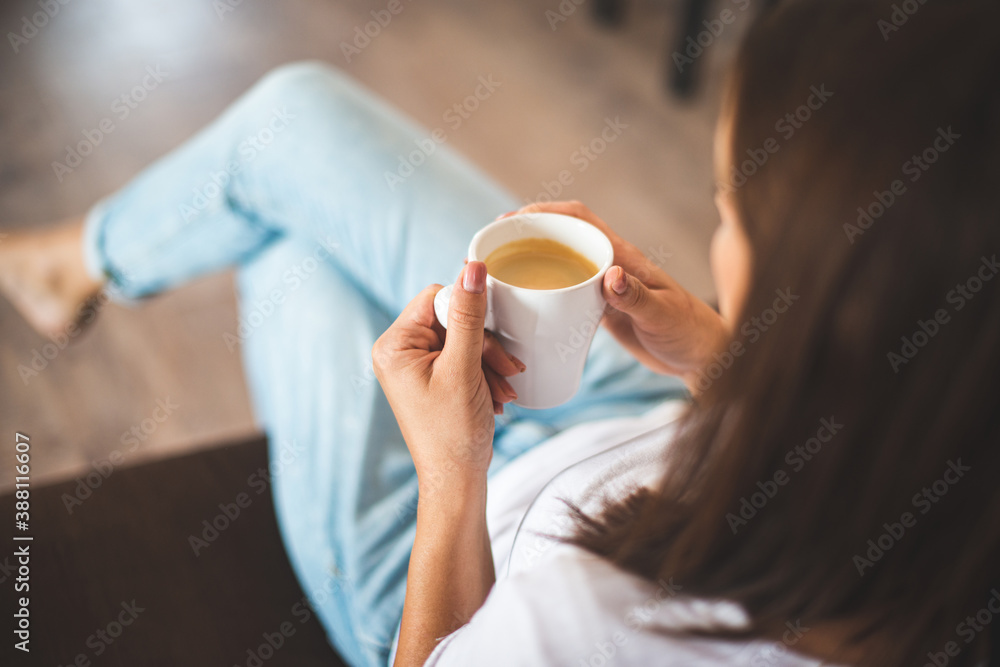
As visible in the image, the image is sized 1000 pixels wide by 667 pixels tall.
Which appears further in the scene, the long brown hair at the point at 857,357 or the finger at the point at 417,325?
the finger at the point at 417,325

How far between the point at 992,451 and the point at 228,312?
1408 millimetres

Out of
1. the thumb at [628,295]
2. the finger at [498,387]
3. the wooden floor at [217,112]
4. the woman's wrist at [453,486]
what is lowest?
the wooden floor at [217,112]

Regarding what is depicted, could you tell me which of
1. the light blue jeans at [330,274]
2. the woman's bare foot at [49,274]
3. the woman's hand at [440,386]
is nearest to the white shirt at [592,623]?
the woman's hand at [440,386]

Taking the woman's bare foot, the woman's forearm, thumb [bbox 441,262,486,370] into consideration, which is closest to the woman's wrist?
the woman's forearm

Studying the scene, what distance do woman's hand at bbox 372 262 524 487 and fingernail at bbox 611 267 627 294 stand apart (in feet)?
0.38

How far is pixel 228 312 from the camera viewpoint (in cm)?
150

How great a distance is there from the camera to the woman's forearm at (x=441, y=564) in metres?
0.60

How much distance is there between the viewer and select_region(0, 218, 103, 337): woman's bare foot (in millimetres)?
1100

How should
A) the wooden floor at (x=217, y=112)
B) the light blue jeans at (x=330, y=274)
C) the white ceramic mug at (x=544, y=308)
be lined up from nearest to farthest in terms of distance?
the white ceramic mug at (x=544, y=308) < the light blue jeans at (x=330, y=274) < the wooden floor at (x=217, y=112)

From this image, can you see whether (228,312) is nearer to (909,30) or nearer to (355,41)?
(355,41)

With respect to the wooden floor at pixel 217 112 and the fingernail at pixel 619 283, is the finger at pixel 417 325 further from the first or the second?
the wooden floor at pixel 217 112

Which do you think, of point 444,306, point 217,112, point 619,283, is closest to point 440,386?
point 444,306

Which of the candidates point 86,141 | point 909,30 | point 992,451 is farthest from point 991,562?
point 86,141

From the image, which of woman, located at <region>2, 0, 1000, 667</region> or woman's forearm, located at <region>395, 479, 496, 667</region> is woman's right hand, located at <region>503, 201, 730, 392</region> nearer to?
woman, located at <region>2, 0, 1000, 667</region>
